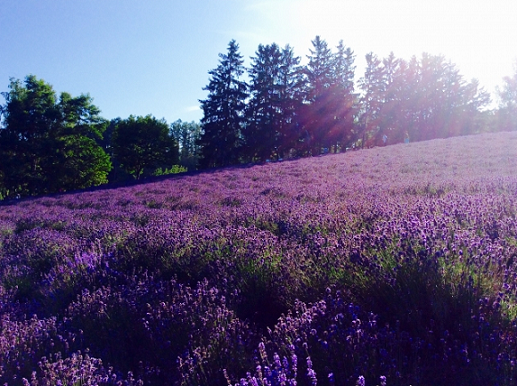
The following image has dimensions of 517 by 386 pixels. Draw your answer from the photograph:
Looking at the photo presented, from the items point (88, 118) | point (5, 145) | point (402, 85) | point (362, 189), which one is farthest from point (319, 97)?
point (362, 189)

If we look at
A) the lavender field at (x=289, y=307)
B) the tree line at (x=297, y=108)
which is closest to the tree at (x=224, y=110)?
the tree line at (x=297, y=108)

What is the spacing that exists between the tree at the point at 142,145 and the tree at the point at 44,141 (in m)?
4.03

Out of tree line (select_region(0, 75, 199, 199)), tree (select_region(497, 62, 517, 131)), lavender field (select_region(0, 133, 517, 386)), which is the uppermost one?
tree (select_region(497, 62, 517, 131))

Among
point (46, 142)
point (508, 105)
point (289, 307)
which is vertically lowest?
point (289, 307)

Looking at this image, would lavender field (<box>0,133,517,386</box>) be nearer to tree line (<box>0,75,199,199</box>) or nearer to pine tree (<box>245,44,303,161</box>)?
tree line (<box>0,75,199,199</box>)

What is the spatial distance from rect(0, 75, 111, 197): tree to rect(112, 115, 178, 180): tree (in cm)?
403

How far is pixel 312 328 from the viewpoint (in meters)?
2.37

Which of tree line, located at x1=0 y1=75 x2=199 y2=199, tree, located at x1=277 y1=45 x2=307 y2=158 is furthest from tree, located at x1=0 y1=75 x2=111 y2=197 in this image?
tree, located at x1=277 y1=45 x2=307 y2=158

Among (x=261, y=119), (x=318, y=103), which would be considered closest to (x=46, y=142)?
(x=261, y=119)

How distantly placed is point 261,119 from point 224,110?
13.5ft

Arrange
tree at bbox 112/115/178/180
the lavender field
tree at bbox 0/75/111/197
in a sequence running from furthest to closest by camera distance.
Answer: tree at bbox 112/115/178/180
tree at bbox 0/75/111/197
the lavender field

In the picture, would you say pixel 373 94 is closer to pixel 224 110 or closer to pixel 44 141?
pixel 224 110

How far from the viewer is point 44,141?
104 feet

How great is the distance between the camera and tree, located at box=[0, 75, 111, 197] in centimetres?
3155
